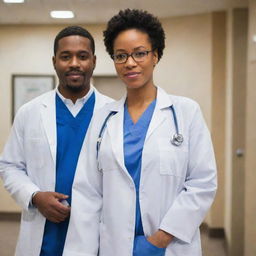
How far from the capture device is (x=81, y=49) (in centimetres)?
163

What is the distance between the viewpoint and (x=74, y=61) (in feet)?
5.31

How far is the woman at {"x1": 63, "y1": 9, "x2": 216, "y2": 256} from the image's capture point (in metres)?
1.28

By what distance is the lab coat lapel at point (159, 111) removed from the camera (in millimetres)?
1325

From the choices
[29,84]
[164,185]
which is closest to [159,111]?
[164,185]

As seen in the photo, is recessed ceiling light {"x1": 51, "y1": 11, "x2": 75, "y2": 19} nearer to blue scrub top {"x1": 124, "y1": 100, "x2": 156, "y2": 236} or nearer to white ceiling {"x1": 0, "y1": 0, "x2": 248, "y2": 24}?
white ceiling {"x1": 0, "y1": 0, "x2": 248, "y2": 24}

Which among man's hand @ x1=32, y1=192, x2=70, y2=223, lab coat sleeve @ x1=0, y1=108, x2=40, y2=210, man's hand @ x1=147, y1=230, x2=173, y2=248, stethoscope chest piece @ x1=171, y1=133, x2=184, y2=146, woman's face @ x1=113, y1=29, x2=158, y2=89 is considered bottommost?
man's hand @ x1=147, y1=230, x2=173, y2=248

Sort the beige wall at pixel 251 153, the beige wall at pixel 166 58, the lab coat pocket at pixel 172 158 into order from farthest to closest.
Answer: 1. the beige wall at pixel 166 58
2. the beige wall at pixel 251 153
3. the lab coat pocket at pixel 172 158

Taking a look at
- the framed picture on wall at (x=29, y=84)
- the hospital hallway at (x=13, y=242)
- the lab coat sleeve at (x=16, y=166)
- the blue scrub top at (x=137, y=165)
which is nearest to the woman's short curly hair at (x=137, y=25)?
the blue scrub top at (x=137, y=165)

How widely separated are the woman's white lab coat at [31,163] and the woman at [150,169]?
0.32 meters

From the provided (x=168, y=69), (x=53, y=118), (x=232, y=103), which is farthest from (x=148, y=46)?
(x=168, y=69)

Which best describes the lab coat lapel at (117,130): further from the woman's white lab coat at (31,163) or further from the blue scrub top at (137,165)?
the woman's white lab coat at (31,163)

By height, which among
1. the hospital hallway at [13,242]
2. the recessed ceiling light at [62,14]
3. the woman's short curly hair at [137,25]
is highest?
the recessed ceiling light at [62,14]

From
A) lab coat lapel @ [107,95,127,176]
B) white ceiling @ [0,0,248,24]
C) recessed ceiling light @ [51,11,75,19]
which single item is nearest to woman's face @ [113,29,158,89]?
lab coat lapel @ [107,95,127,176]

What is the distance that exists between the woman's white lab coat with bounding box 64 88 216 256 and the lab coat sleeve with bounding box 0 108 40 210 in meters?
0.38
